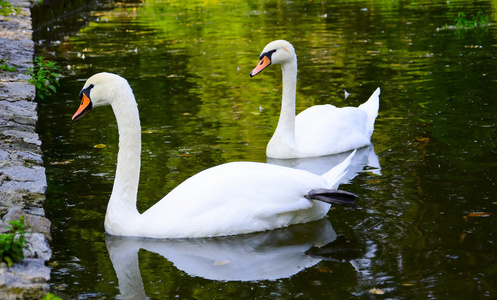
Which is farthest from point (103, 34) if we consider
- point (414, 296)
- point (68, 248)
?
point (414, 296)

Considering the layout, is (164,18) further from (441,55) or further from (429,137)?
(429,137)

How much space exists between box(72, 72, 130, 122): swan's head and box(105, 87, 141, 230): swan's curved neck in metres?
0.04

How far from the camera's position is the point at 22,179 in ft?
18.7

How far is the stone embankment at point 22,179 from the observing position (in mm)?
3938

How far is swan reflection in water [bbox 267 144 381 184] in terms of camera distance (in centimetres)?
690

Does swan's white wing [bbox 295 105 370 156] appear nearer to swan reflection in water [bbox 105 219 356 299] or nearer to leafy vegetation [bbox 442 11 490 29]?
swan reflection in water [bbox 105 219 356 299]

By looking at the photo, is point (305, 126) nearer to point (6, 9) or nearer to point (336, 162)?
point (336, 162)

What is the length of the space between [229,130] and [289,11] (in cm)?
1450

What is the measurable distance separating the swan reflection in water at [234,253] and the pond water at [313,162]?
2cm

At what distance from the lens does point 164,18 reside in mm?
21484

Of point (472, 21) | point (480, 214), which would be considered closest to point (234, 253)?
point (480, 214)

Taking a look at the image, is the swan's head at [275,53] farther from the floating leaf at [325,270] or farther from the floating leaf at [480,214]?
the floating leaf at [325,270]

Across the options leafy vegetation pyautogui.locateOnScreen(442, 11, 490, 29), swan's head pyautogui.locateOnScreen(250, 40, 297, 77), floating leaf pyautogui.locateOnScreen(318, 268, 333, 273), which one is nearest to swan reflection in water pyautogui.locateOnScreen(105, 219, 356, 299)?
floating leaf pyautogui.locateOnScreen(318, 268, 333, 273)

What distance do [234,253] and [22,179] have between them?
71.6 inches
